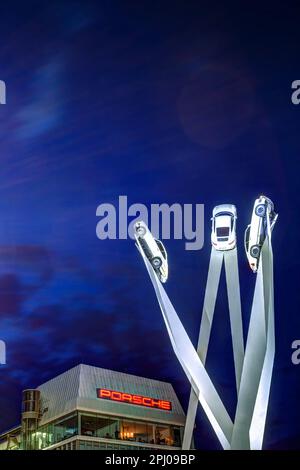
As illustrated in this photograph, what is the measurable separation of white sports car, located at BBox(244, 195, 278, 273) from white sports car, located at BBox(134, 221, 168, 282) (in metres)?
0.93

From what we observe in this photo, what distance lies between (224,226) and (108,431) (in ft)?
22.9

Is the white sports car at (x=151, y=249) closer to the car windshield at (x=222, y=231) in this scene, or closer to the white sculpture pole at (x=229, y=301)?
the white sculpture pole at (x=229, y=301)

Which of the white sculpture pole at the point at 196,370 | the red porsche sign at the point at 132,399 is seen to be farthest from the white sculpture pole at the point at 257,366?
the red porsche sign at the point at 132,399

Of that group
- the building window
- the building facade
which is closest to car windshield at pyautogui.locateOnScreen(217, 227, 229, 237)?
the building facade

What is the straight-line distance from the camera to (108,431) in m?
13.6

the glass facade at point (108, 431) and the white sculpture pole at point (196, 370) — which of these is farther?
the glass facade at point (108, 431)

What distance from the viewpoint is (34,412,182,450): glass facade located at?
13.4 m

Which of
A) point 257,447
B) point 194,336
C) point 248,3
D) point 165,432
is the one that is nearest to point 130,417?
point 165,432

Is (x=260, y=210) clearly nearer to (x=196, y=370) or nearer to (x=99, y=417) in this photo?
(x=196, y=370)

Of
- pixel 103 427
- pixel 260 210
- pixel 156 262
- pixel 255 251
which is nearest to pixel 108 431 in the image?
pixel 103 427

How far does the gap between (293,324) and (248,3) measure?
4335 millimetres

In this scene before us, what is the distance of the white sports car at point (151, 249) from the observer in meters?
7.79

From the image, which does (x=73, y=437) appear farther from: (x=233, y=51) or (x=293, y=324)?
(x=233, y=51)
